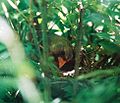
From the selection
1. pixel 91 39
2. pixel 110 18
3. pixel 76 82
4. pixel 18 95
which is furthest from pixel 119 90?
pixel 91 39

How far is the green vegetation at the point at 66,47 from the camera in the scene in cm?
66

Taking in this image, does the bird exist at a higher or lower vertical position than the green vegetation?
lower

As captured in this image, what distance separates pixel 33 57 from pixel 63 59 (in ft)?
0.81

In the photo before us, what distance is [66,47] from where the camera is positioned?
121 cm

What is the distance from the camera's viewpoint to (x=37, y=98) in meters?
0.41

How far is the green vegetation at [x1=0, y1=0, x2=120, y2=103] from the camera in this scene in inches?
25.8

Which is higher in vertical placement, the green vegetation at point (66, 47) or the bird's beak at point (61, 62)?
the green vegetation at point (66, 47)

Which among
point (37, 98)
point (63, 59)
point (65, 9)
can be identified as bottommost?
point (63, 59)

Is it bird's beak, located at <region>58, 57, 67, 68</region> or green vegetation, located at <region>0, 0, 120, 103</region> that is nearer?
green vegetation, located at <region>0, 0, 120, 103</region>

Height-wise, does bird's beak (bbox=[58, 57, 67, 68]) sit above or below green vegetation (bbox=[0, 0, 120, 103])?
below

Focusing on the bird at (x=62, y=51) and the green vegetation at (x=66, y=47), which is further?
the bird at (x=62, y=51)

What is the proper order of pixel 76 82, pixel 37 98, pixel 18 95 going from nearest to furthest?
pixel 37 98 < pixel 76 82 < pixel 18 95

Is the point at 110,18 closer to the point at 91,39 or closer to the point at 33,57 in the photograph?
the point at 91,39

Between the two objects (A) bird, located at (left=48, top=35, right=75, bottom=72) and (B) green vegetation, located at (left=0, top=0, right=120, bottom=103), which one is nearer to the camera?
(B) green vegetation, located at (left=0, top=0, right=120, bottom=103)
